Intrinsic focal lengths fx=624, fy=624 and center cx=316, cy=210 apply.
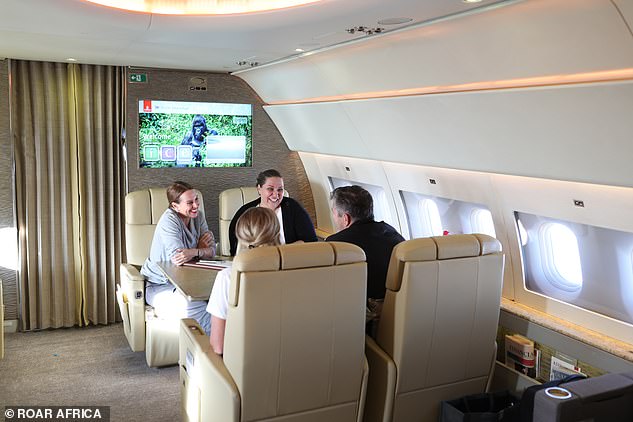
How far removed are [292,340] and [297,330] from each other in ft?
0.17

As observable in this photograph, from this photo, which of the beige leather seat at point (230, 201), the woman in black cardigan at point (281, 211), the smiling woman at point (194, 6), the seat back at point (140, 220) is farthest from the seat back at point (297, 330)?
the beige leather seat at point (230, 201)

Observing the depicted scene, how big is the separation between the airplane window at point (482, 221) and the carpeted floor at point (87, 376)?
2.56 m

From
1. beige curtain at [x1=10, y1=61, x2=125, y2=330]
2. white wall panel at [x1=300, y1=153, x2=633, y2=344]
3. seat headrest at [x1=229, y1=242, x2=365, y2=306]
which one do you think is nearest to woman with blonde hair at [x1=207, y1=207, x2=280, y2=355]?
seat headrest at [x1=229, y1=242, x2=365, y2=306]

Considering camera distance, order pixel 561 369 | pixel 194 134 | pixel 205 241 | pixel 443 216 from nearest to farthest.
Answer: pixel 561 369 < pixel 205 241 < pixel 443 216 < pixel 194 134

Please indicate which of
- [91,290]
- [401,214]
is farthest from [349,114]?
[91,290]

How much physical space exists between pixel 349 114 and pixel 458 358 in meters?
2.22

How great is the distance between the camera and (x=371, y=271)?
148 inches

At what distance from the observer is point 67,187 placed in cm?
576

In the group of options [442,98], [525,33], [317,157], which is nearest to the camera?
[525,33]

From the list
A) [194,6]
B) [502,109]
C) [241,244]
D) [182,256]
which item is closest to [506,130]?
[502,109]

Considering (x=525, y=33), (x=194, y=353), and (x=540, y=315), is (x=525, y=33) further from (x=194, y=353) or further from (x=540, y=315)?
(x=194, y=353)

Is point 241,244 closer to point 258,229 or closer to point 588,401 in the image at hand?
point 258,229

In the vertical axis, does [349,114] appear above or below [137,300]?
above

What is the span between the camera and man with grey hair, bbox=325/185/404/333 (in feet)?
12.3
